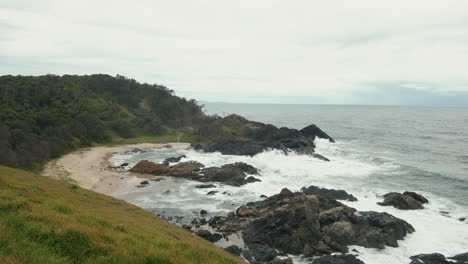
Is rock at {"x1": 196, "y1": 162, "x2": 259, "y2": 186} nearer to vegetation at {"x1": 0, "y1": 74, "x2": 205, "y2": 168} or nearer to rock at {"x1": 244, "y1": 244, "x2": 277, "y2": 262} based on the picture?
rock at {"x1": 244, "y1": 244, "x2": 277, "y2": 262}

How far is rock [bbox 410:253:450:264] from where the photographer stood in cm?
2748

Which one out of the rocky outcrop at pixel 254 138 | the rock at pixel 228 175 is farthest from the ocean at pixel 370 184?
the rocky outcrop at pixel 254 138

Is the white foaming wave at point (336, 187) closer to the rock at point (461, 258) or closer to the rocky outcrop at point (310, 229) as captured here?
the rock at point (461, 258)

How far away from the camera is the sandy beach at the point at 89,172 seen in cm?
5138

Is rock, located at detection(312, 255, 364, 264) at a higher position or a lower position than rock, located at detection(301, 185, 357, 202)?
lower

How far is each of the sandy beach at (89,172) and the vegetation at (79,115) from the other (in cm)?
364

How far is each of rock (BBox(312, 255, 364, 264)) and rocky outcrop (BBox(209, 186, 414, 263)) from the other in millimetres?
1701

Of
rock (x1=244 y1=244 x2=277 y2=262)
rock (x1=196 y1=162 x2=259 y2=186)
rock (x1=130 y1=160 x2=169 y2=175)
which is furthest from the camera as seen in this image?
rock (x1=130 y1=160 x2=169 y2=175)

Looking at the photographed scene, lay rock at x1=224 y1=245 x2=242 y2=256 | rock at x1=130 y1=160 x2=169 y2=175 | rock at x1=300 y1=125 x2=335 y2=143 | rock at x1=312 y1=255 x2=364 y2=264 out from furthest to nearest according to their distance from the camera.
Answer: rock at x1=300 y1=125 x2=335 y2=143 → rock at x1=130 y1=160 x2=169 y2=175 → rock at x1=224 y1=245 x2=242 y2=256 → rock at x1=312 y1=255 x2=364 y2=264

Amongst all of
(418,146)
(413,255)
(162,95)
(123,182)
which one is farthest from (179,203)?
(162,95)

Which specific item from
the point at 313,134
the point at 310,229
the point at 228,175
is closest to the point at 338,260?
the point at 310,229

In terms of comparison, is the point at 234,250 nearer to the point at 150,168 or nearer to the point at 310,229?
Answer: the point at 310,229

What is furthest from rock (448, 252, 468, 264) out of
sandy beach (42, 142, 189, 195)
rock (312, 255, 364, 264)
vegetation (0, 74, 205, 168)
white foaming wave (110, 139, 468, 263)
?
vegetation (0, 74, 205, 168)

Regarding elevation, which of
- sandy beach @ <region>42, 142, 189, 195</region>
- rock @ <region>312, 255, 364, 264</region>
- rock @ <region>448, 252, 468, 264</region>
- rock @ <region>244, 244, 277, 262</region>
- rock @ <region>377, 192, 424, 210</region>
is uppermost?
rock @ <region>377, 192, 424, 210</region>
